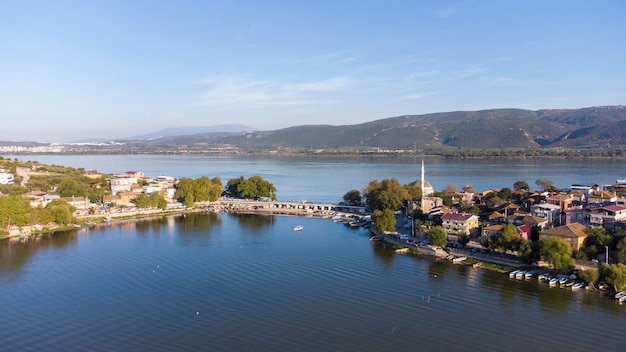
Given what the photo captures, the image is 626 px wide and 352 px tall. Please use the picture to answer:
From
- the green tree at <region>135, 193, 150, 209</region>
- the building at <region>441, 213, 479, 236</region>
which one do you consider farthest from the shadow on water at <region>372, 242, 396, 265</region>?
the green tree at <region>135, 193, 150, 209</region>

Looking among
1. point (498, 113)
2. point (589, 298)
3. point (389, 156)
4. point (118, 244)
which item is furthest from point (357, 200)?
point (498, 113)

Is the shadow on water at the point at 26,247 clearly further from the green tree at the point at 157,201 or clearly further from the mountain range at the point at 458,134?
the mountain range at the point at 458,134

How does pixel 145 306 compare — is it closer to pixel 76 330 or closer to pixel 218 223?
pixel 76 330

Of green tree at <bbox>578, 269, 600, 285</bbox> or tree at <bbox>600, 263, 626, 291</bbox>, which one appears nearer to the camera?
tree at <bbox>600, 263, 626, 291</bbox>

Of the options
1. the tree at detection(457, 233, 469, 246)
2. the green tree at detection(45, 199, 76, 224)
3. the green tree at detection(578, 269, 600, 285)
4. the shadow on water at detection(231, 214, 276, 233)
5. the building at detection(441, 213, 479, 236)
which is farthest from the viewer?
the shadow on water at detection(231, 214, 276, 233)

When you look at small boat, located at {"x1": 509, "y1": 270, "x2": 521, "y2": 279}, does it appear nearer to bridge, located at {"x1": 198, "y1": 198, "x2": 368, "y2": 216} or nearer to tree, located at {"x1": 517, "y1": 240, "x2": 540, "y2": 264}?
tree, located at {"x1": 517, "y1": 240, "x2": 540, "y2": 264}

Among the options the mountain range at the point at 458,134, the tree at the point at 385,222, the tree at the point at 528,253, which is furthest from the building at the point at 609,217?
the mountain range at the point at 458,134

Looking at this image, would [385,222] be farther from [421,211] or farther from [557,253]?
[557,253]
